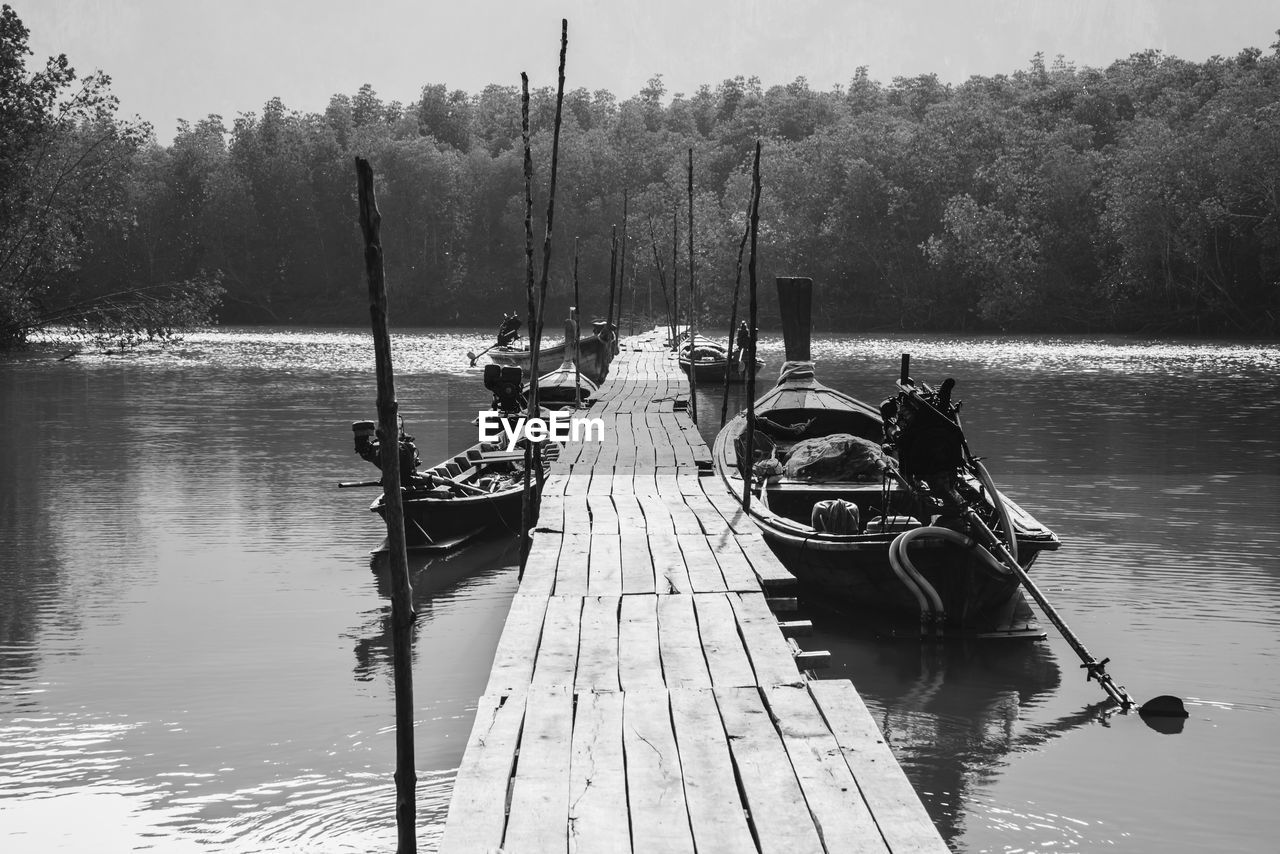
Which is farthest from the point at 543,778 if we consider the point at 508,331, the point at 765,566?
the point at 508,331

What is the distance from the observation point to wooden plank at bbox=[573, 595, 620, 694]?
6.55 m

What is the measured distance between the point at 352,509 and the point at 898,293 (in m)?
61.2

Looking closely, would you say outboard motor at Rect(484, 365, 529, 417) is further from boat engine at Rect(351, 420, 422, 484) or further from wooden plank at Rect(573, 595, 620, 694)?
wooden plank at Rect(573, 595, 620, 694)

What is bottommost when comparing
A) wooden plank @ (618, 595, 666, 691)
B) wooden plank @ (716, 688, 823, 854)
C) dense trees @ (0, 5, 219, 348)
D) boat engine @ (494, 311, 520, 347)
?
wooden plank @ (716, 688, 823, 854)

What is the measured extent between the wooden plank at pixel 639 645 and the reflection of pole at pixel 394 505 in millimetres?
1382

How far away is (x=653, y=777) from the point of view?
→ 208 inches

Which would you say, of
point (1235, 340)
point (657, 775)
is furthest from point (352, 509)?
point (1235, 340)

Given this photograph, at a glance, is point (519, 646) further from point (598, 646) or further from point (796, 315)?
point (796, 315)

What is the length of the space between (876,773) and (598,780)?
3.62 feet

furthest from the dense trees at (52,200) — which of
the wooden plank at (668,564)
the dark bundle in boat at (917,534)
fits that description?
the wooden plank at (668,564)

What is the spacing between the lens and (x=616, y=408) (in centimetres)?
1956

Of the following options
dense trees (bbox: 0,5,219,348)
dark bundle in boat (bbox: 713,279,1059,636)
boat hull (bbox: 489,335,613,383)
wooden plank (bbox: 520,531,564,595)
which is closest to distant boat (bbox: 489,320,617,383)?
boat hull (bbox: 489,335,613,383)

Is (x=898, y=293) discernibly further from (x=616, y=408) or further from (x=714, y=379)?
(x=616, y=408)

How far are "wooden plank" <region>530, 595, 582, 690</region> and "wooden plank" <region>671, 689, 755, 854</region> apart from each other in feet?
2.09
